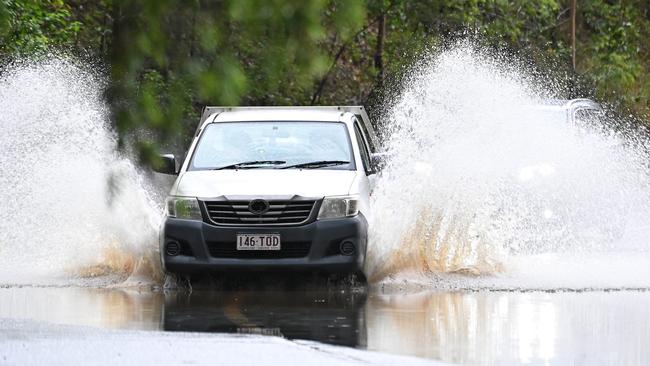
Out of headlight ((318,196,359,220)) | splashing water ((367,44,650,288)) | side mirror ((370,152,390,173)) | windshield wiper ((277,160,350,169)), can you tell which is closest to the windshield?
windshield wiper ((277,160,350,169))

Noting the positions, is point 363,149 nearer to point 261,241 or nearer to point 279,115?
point 279,115

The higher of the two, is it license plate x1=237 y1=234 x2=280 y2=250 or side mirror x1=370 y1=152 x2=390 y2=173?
side mirror x1=370 y1=152 x2=390 y2=173

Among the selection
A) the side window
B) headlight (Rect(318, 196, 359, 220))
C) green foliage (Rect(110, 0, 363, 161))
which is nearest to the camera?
green foliage (Rect(110, 0, 363, 161))

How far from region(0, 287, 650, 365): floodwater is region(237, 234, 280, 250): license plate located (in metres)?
0.43

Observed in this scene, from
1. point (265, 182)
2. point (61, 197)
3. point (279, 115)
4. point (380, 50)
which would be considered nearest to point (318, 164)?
point (265, 182)

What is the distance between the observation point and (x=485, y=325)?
1249 cm

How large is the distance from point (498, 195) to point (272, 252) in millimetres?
4199

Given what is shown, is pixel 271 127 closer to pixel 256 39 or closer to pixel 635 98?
pixel 256 39

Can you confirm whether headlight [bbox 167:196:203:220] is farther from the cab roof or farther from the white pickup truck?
the cab roof

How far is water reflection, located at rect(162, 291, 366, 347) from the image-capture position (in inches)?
477

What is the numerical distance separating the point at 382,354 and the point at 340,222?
4.60 metres

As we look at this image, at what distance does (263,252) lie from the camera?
15172 mm

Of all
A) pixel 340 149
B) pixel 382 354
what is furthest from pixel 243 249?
pixel 382 354

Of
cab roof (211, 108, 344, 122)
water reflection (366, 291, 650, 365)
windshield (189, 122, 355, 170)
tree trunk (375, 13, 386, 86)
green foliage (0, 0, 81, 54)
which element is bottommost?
water reflection (366, 291, 650, 365)
